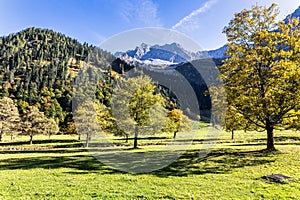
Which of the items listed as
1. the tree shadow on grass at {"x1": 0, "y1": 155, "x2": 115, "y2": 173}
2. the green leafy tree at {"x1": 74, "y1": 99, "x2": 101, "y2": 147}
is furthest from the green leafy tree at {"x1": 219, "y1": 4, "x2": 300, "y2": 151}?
the green leafy tree at {"x1": 74, "y1": 99, "x2": 101, "y2": 147}

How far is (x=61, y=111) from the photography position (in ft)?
470

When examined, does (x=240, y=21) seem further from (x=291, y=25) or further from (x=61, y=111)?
(x=61, y=111)

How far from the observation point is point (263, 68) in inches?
984

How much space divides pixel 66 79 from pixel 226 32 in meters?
191

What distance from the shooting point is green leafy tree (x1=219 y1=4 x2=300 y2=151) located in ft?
75.5

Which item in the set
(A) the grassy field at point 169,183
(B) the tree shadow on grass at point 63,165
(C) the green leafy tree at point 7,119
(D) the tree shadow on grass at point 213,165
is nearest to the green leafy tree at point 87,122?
(C) the green leafy tree at point 7,119

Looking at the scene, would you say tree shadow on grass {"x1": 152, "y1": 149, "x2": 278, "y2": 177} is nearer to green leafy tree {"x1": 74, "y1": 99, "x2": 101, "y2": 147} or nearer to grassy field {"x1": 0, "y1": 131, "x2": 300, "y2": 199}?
grassy field {"x1": 0, "y1": 131, "x2": 300, "y2": 199}

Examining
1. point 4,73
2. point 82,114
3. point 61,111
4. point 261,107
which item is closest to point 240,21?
point 261,107

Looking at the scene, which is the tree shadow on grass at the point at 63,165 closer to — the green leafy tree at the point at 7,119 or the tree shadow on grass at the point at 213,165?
the tree shadow on grass at the point at 213,165

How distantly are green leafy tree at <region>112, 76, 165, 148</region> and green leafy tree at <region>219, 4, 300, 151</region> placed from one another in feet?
43.6

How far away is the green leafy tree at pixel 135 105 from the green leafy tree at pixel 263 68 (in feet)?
43.6

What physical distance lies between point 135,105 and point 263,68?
1919 cm

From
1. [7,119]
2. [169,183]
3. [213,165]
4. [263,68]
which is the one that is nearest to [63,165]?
[169,183]

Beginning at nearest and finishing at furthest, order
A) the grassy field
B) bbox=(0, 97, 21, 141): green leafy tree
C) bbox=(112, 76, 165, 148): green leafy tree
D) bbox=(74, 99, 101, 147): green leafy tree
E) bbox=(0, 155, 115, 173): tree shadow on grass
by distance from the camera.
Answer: the grassy field < bbox=(0, 155, 115, 173): tree shadow on grass < bbox=(112, 76, 165, 148): green leafy tree < bbox=(74, 99, 101, 147): green leafy tree < bbox=(0, 97, 21, 141): green leafy tree
